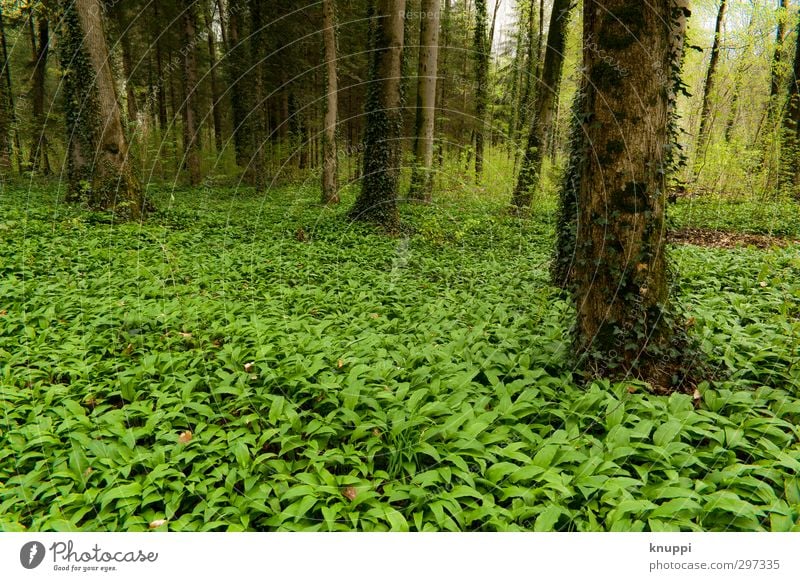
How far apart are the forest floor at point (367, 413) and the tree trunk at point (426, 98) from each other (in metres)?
8.55

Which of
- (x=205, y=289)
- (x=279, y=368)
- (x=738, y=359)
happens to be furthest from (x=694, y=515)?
(x=205, y=289)

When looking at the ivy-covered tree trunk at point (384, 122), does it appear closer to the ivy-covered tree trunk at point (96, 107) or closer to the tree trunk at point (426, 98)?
the tree trunk at point (426, 98)

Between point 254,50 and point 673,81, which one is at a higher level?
point 254,50

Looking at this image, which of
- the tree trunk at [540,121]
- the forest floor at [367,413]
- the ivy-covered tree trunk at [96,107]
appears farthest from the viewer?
the tree trunk at [540,121]

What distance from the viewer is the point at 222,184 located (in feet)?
74.1

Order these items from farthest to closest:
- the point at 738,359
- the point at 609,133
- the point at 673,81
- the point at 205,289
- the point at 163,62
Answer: the point at 163,62
the point at 205,289
the point at 673,81
the point at 738,359
the point at 609,133

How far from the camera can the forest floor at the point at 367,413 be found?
2.62 meters

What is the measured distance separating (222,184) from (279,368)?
21.0 metres

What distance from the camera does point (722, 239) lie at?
425 inches

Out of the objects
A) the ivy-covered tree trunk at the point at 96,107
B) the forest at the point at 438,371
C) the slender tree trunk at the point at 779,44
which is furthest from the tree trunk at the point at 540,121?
the ivy-covered tree trunk at the point at 96,107

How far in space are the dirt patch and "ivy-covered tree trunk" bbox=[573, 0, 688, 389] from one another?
7.02m

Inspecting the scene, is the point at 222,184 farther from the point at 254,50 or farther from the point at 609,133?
the point at 609,133

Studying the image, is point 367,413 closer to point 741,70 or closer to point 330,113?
point 330,113
